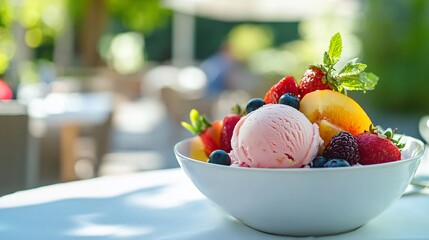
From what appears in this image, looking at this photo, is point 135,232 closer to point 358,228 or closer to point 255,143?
point 255,143

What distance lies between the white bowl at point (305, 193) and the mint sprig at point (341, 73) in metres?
0.17

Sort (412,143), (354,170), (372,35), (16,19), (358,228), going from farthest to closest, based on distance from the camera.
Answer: (372,35)
(16,19)
(412,143)
(358,228)
(354,170)

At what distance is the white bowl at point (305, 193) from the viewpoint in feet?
3.02

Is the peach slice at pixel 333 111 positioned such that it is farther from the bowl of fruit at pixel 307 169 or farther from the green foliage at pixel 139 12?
the green foliage at pixel 139 12

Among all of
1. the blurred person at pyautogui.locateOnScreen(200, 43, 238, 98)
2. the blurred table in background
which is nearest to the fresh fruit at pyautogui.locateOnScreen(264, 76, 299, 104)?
the blurred table in background

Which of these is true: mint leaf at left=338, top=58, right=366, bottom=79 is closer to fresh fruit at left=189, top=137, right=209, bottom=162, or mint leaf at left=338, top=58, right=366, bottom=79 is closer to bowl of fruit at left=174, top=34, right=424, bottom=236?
bowl of fruit at left=174, top=34, right=424, bottom=236

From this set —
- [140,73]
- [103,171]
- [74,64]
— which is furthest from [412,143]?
[74,64]

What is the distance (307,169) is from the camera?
2.98 ft

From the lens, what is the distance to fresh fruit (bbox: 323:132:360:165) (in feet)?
3.16

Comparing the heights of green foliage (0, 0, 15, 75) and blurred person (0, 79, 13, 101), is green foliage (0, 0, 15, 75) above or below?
above

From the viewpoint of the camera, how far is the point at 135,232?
1.05 m

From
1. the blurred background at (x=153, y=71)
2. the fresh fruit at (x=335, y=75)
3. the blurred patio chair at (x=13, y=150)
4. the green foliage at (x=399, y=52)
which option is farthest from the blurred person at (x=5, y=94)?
the green foliage at (x=399, y=52)

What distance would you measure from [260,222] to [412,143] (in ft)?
1.14

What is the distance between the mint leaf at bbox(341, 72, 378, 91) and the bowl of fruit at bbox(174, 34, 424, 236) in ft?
0.16
